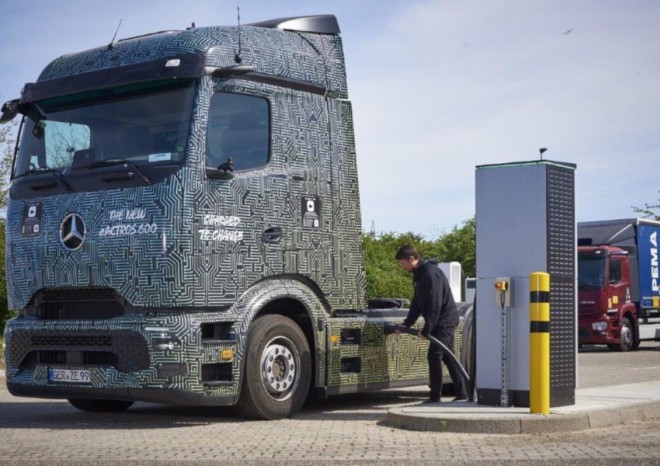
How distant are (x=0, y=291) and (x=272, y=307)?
63.7 ft

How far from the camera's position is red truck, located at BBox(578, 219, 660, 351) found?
2928 cm

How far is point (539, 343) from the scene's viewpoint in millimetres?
10922

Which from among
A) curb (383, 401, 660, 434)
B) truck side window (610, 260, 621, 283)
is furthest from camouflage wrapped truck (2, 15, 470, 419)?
truck side window (610, 260, 621, 283)

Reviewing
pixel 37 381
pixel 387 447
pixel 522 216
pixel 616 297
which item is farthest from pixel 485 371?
pixel 616 297

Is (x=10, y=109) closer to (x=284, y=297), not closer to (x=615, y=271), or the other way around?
(x=284, y=297)

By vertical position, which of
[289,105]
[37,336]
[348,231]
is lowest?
[37,336]

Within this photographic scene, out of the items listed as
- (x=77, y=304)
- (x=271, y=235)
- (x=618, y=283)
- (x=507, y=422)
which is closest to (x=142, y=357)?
(x=77, y=304)

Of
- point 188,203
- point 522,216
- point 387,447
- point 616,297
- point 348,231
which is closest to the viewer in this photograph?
point 387,447

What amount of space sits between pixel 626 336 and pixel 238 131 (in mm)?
20638

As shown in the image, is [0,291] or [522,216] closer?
[522,216]

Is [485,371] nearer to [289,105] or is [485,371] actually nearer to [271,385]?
[271,385]

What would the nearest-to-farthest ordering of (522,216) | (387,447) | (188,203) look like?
(387,447) → (188,203) → (522,216)

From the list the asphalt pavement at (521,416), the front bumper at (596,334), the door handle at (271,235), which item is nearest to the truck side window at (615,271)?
the front bumper at (596,334)

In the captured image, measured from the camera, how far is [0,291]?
1172 inches
